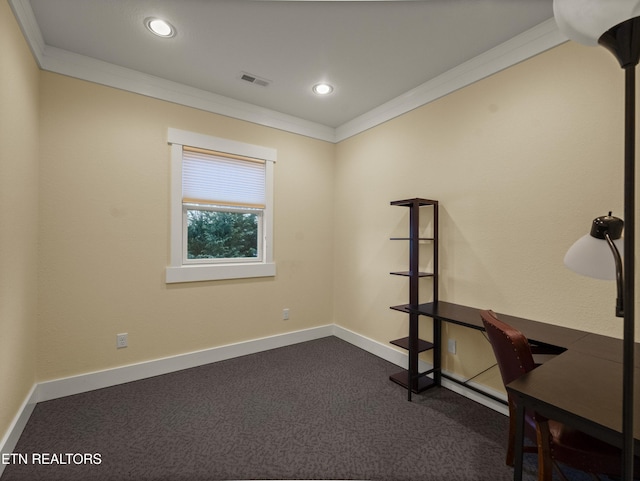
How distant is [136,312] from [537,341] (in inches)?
124

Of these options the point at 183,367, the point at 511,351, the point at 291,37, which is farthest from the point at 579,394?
the point at 183,367

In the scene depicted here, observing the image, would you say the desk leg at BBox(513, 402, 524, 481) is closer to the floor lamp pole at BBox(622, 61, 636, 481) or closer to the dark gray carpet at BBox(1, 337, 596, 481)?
the dark gray carpet at BBox(1, 337, 596, 481)

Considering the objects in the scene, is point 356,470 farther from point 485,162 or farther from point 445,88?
point 445,88

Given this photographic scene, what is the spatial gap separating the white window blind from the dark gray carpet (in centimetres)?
179

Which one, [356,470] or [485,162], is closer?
[356,470]

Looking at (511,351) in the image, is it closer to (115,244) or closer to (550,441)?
(550,441)

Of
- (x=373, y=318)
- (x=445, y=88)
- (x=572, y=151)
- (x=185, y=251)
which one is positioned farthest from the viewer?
(x=373, y=318)

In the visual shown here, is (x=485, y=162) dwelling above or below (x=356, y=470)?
above

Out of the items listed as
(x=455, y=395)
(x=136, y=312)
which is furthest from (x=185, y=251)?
(x=455, y=395)

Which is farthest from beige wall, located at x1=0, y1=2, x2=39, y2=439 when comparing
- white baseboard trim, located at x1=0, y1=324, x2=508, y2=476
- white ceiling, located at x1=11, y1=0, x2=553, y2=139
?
white ceiling, located at x1=11, y1=0, x2=553, y2=139

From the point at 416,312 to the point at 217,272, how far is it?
80.4 inches

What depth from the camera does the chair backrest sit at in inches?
53.5

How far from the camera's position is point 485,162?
2.48m

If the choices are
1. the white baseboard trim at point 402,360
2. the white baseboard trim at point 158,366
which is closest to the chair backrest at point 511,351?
the white baseboard trim at point 402,360
